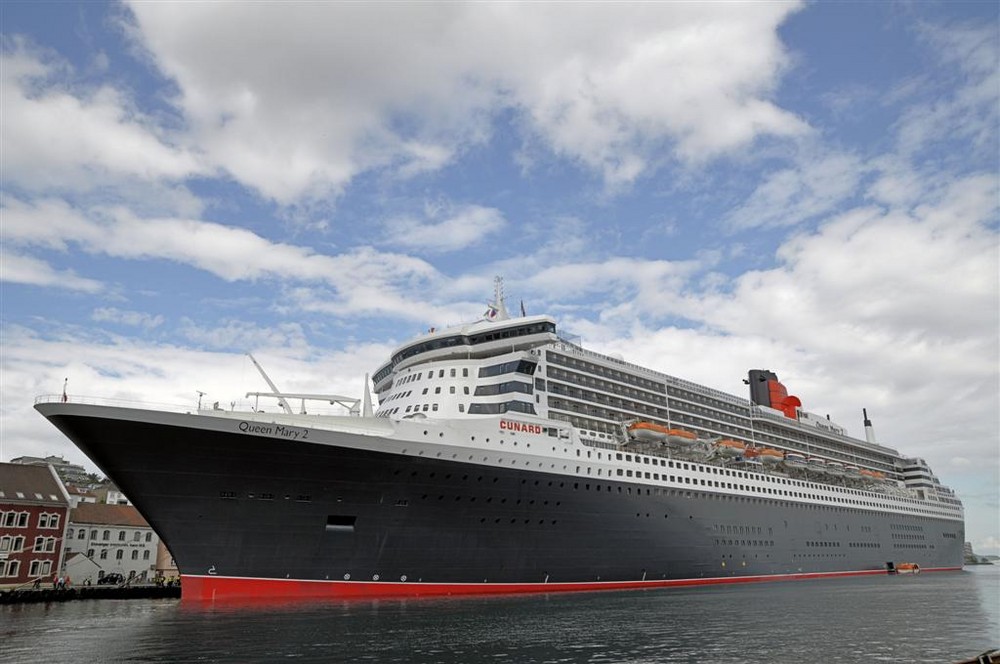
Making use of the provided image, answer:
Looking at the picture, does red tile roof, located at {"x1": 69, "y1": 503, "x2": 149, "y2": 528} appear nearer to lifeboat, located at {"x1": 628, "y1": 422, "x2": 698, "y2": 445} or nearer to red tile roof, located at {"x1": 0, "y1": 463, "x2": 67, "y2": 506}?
red tile roof, located at {"x1": 0, "y1": 463, "x2": 67, "y2": 506}

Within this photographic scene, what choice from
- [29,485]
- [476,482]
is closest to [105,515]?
[29,485]

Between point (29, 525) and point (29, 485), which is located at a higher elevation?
point (29, 485)

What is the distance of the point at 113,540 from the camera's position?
48344 millimetres

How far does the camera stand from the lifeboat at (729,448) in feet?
139

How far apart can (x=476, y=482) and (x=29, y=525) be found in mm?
31249

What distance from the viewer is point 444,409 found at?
32812 mm

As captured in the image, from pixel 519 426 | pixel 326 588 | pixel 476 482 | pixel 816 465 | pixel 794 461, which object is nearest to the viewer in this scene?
pixel 326 588

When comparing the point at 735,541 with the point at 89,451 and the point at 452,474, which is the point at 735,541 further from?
the point at 89,451

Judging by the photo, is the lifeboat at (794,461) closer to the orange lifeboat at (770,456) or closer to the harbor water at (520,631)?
the orange lifeboat at (770,456)

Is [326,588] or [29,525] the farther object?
[29,525]

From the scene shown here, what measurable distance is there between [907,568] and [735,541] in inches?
1177

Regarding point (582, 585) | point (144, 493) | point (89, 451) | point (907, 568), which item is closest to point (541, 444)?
point (582, 585)

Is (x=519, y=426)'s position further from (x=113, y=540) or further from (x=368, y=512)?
(x=113, y=540)

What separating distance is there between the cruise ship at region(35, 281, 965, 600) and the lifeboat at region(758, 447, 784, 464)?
0.12 m
